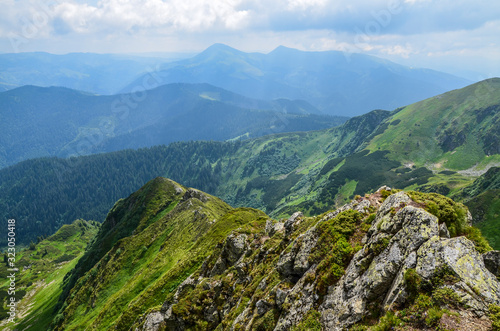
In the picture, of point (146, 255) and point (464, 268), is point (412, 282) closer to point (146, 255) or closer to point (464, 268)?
point (464, 268)

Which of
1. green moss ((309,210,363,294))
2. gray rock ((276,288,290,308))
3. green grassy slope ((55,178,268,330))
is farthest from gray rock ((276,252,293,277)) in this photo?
green grassy slope ((55,178,268,330))

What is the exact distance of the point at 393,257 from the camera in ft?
49.4

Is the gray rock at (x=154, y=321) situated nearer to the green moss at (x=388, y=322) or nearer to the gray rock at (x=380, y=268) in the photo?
the gray rock at (x=380, y=268)

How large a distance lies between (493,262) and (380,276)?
5800 millimetres

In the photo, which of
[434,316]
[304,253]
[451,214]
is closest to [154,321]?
[304,253]

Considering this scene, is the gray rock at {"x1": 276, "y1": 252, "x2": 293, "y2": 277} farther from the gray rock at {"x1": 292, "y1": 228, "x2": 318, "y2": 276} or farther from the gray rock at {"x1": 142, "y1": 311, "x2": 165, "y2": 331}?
the gray rock at {"x1": 142, "y1": 311, "x2": 165, "y2": 331}

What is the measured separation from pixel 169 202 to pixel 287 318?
111257 millimetres

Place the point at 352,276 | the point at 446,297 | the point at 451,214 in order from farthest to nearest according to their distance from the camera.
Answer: the point at 451,214 < the point at 352,276 < the point at 446,297

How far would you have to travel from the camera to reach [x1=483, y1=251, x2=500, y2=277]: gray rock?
13780mm

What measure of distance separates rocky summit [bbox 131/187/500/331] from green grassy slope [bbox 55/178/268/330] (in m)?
21.5

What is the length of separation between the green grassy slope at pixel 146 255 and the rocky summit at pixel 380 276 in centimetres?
2153

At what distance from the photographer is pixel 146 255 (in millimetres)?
85688

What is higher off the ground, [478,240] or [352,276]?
[478,240]

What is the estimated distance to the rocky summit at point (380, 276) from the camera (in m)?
12.1
